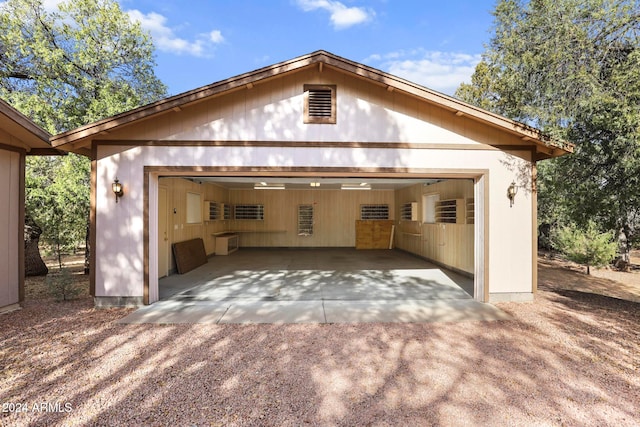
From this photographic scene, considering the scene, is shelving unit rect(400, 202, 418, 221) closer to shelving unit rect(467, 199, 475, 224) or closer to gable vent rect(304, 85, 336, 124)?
shelving unit rect(467, 199, 475, 224)

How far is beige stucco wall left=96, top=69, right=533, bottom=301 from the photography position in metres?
5.14

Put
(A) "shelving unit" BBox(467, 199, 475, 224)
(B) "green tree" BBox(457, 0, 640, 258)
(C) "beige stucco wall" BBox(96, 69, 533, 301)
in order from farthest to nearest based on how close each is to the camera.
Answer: (A) "shelving unit" BBox(467, 199, 475, 224), (B) "green tree" BBox(457, 0, 640, 258), (C) "beige stucco wall" BBox(96, 69, 533, 301)

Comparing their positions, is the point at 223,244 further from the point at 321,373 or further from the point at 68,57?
the point at 321,373

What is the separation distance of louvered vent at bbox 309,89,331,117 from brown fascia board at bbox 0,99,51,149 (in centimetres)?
442

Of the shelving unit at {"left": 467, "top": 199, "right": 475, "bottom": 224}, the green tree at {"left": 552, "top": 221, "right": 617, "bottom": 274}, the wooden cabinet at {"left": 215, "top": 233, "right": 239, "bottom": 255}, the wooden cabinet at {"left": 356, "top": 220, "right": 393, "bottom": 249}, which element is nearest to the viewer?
the shelving unit at {"left": 467, "top": 199, "right": 475, "bottom": 224}

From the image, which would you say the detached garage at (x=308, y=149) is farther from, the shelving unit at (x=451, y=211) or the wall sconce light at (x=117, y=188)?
the shelving unit at (x=451, y=211)

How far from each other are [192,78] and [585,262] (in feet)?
55.5

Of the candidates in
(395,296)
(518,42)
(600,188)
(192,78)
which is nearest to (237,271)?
(395,296)

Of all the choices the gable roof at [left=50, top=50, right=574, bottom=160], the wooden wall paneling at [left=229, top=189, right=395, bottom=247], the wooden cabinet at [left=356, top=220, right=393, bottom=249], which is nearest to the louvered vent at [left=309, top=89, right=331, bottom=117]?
the gable roof at [left=50, top=50, right=574, bottom=160]

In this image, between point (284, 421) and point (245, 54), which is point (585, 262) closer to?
point (284, 421)

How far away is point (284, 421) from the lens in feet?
7.66

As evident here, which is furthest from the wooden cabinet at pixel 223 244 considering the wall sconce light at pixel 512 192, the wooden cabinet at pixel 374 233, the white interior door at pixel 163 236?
the wall sconce light at pixel 512 192

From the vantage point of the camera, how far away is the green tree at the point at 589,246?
8492mm

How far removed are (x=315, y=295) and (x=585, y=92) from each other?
7.05m
